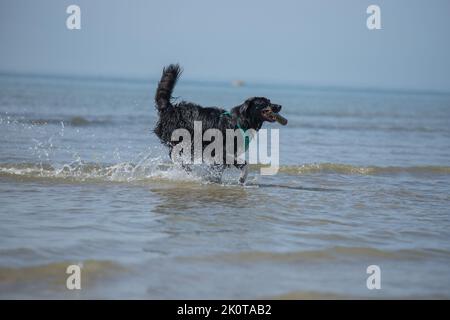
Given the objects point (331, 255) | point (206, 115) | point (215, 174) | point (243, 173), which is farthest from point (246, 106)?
point (331, 255)

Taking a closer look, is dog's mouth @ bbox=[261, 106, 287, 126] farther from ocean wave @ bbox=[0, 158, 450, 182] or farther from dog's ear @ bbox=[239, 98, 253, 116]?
Result: ocean wave @ bbox=[0, 158, 450, 182]

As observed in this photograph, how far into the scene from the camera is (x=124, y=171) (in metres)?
9.62

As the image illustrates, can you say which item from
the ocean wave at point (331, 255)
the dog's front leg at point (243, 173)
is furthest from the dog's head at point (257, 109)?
the ocean wave at point (331, 255)

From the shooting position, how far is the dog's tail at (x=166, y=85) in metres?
8.59

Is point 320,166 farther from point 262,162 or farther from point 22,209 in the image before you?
point 22,209

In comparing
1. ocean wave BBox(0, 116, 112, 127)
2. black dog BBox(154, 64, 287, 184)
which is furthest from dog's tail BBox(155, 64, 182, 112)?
ocean wave BBox(0, 116, 112, 127)

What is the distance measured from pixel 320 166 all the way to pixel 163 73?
3.93 meters

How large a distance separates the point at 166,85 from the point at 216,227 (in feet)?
9.55

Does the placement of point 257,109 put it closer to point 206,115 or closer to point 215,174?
point 206,115

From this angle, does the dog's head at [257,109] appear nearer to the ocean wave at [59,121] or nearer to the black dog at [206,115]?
the black dog at [206,115]

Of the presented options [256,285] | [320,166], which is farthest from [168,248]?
[320,166]

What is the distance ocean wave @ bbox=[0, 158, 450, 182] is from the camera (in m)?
9.04

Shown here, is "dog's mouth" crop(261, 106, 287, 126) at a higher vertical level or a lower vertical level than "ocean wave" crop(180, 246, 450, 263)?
higher
